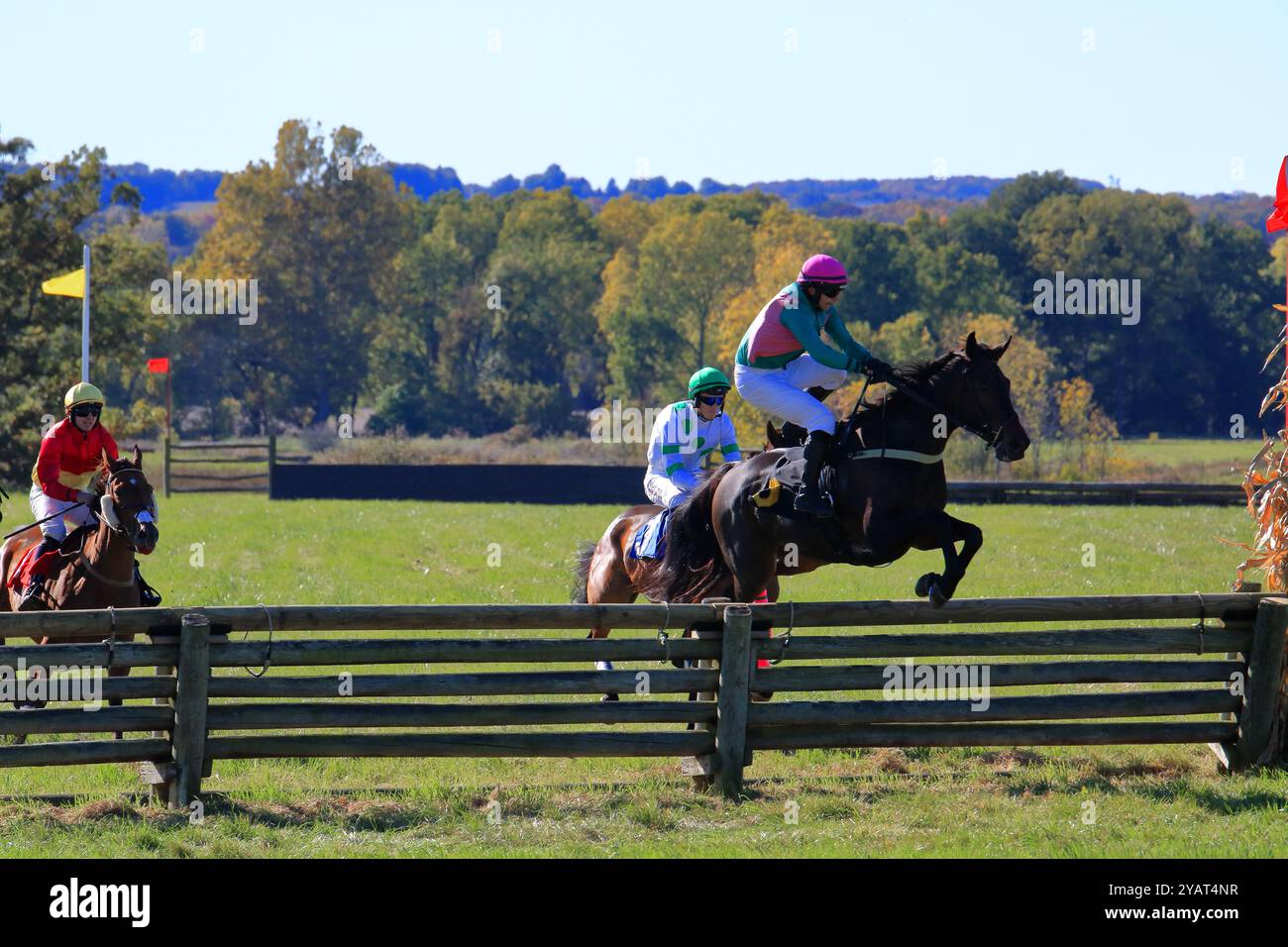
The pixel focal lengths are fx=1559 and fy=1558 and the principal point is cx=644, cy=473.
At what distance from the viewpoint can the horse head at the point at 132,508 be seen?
10.2m

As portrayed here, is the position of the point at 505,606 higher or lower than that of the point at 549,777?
higher

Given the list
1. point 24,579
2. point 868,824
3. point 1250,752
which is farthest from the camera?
point 24,579

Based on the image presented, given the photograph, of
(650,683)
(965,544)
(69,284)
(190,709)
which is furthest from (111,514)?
Answer: (69,284)

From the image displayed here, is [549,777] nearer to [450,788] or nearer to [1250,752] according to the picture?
[450,788]

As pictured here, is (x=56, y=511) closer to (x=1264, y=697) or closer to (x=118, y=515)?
(x=118, y=515)

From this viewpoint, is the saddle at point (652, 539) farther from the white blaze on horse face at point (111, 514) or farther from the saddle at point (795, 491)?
the white blaze on horse face at point (111, 514)

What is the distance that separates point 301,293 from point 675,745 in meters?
81.2

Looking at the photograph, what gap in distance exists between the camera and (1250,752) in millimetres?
9383

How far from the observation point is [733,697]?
29.0 ft

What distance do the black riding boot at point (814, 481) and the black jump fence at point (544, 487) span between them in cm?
2165

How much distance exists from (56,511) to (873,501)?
18.9ft

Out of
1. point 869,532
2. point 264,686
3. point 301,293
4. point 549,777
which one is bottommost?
point 549,777

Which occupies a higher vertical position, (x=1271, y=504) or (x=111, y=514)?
(x=1271, y=504)

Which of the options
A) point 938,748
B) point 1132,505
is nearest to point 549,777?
point 938,748
